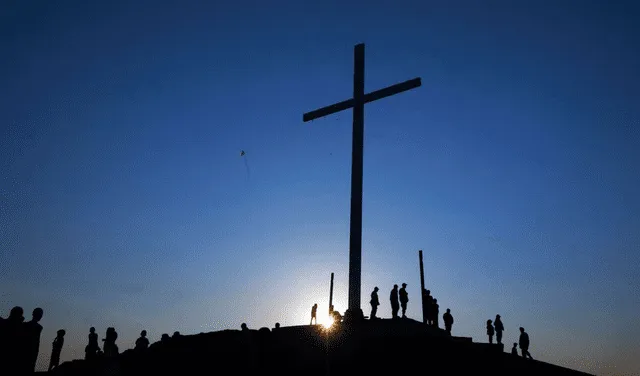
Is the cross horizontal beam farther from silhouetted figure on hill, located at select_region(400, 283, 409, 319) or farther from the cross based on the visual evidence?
silhouetted figure on hill, located at select_region(400, 283, 409, 319)

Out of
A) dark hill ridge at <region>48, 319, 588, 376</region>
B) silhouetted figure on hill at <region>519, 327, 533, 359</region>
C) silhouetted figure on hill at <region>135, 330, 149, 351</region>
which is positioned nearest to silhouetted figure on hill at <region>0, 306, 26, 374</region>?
dark hill ridge at <region>48, 319, 588, 376</region>

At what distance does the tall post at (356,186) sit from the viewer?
15.3 m

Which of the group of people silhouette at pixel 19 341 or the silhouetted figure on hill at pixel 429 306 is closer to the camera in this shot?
the group of people silhouette at pixel 19 341

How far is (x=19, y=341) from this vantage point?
6.86 metres

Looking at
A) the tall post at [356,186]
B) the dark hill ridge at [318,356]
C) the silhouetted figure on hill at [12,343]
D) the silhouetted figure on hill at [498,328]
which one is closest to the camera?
the silhouetted figure on hill at [12,343]

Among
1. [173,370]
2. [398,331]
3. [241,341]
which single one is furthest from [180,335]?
[398,331]

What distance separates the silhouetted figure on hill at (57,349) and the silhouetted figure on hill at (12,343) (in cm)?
885

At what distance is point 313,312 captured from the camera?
21.8m

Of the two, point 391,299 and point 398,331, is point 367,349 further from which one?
point 391,299

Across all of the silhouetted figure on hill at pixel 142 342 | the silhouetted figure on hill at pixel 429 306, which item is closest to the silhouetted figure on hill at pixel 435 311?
the silhouetted figure on hill at pixel 429 306

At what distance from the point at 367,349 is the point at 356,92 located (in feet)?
29.6

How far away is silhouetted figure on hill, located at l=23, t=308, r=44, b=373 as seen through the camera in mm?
6949

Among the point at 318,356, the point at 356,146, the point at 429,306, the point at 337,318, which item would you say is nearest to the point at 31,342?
the point at 318,356

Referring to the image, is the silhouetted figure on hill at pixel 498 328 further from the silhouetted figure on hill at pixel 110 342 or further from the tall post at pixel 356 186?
the silhouetted figure on hill at pixel 110 342
